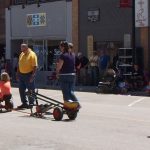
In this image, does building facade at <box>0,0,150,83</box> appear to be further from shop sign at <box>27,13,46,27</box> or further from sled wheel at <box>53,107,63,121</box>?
sled wheel at <box>53,107,63,121</box>

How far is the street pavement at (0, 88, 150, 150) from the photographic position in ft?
30.4

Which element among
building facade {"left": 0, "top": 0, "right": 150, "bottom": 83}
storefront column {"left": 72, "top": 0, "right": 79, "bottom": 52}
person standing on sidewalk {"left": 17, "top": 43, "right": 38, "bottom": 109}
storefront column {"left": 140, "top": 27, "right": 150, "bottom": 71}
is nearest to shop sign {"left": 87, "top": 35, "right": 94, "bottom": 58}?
building facade {"left": 0, "top": 0, "right": 150, "bottom": 83}

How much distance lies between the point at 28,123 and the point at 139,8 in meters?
13.9

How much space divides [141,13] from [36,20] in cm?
788

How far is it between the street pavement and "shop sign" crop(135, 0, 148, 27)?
31.4 feet

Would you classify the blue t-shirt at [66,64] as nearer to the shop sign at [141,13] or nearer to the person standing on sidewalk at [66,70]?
the person standing on sidewalk at [66,70]

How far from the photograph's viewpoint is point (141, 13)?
24656 mm

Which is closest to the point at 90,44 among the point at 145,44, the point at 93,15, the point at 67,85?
the point at 93,15

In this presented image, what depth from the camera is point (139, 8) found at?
2466 cm

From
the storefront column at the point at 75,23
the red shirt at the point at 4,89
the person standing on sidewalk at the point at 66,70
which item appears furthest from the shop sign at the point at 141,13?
the person standing on sidewalk at the point at 66,70

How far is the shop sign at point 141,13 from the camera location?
24.5 m

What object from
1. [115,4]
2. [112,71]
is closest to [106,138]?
[112,71]

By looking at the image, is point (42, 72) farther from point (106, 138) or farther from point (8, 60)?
point (106, 138)

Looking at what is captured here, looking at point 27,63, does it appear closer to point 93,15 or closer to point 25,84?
point 25,84
